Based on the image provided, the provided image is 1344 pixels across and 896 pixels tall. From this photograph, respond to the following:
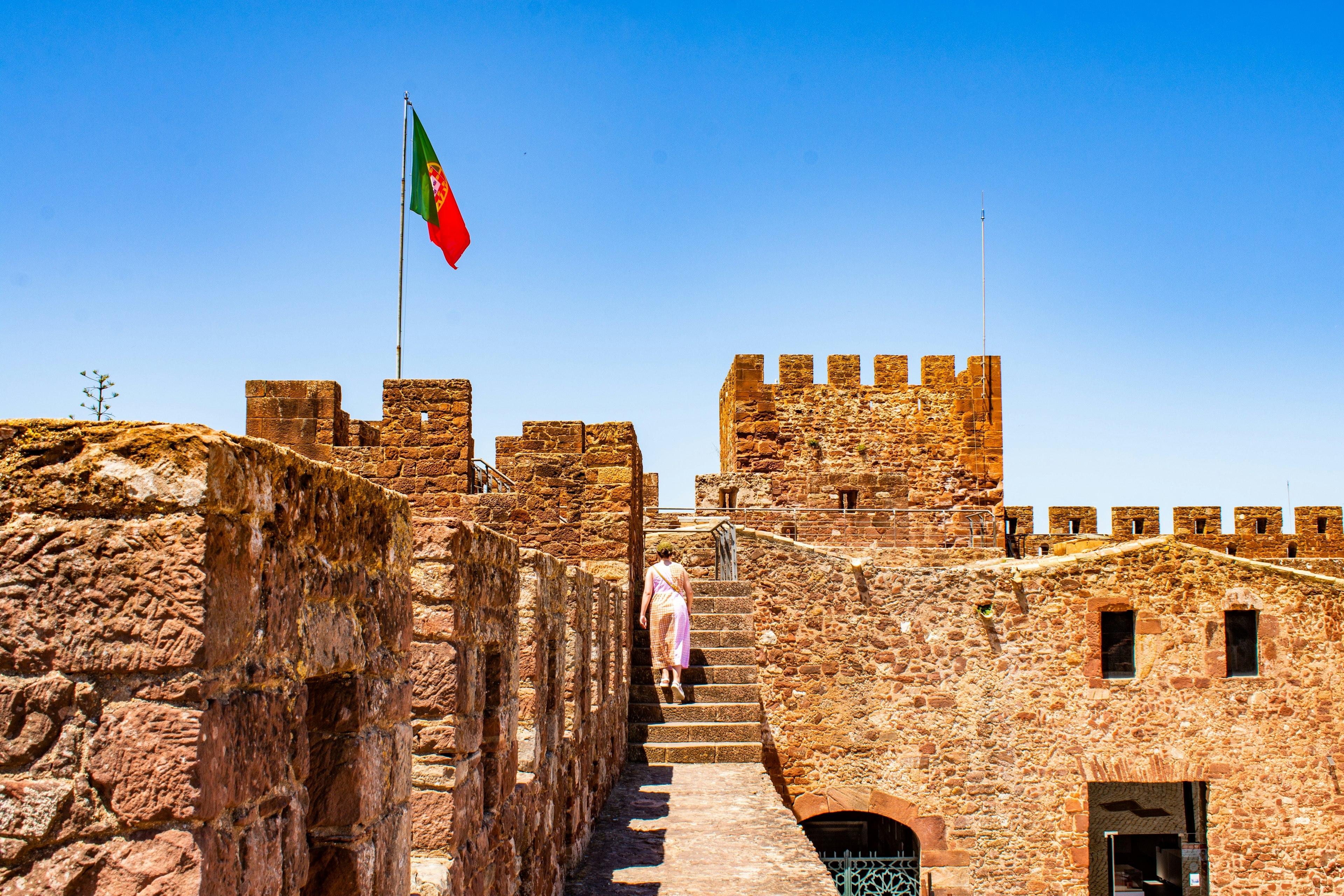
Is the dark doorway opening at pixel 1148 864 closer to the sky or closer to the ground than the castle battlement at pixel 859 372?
closer to the ground

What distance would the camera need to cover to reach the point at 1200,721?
14.6 m

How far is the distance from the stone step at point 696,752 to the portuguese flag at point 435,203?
6836mm

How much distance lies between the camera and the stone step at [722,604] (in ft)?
43.3

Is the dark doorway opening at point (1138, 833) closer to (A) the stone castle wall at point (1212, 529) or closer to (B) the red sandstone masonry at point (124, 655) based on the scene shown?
(A) the stone castle wall at point (1212, 529)

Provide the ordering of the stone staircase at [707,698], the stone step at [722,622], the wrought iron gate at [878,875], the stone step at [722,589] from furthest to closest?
1. the wrought iron gate at [878,875]
2. the stone step at [722,589]
3. the stone step at [722,622]
4. the stone staircase at [707,698]

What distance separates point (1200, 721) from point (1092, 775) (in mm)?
1640

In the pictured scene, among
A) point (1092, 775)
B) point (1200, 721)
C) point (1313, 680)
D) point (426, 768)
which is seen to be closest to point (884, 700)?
point (1092, 775)

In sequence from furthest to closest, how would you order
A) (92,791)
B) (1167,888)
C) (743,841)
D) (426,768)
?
1. (1167,888)
2. (743,841)
3. (426,768)
4. (92,791)

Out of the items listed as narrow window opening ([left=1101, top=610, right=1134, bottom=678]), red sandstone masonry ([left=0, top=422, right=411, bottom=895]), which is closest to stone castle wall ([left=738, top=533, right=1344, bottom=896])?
narrow window opening ([left=1101, top=610, right=1134, bottom=678])

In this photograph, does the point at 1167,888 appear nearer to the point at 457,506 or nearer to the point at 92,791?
the point at 457,506

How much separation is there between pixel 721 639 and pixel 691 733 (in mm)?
1977

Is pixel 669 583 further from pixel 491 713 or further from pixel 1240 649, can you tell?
pixel 1240 649

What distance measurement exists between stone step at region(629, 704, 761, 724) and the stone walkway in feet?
4.79

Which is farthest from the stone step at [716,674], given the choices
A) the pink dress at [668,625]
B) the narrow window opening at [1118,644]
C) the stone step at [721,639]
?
the narrow window opening at [1118,644]
